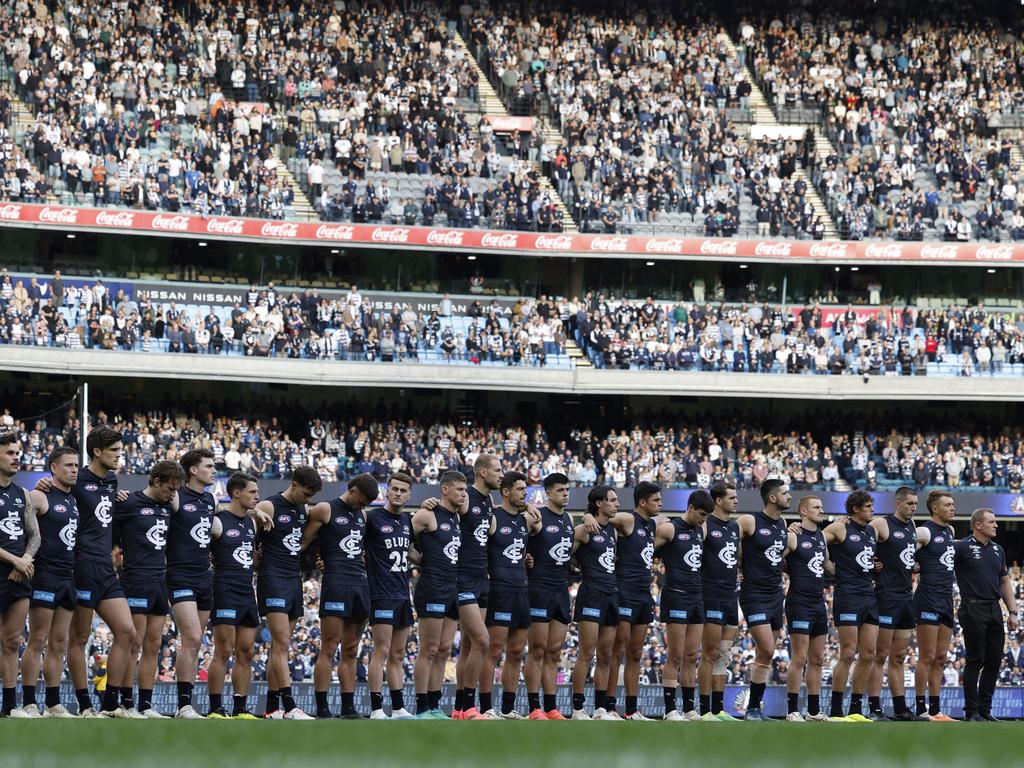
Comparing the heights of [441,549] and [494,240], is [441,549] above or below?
below

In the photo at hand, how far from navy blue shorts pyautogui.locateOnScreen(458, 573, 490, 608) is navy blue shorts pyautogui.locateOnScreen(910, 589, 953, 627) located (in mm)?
4741

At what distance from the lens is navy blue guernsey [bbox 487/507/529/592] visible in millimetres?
15797

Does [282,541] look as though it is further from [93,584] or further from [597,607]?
[597,607]

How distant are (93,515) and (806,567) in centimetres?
723

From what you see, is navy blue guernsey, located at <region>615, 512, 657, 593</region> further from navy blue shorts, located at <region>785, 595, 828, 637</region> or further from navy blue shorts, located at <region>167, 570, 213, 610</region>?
navy blue shorts, located at <region>167, 570, 213, 610</region>

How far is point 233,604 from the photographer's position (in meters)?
14.4

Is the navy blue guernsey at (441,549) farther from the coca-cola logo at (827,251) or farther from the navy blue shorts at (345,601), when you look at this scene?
the coca-cola logo at (827,251)

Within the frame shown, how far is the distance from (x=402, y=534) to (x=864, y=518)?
16.4 ft

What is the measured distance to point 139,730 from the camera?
7.18 m

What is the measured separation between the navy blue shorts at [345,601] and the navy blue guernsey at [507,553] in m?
1.46

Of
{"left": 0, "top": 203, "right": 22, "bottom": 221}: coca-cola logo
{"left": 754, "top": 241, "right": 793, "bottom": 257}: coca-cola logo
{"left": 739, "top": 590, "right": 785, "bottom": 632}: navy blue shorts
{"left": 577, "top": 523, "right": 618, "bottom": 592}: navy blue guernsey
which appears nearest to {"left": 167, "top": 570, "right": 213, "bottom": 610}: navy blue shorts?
{"left": 577, "top": 523, "right": 618, "bottom": 592}: navy blue guernsey

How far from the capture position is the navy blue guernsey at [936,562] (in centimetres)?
1744

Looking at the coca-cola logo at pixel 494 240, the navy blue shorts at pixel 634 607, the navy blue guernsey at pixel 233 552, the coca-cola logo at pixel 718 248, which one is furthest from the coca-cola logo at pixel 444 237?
the navy blue guernsey at pixel 233 552

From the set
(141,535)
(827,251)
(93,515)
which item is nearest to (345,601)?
(141,535)
